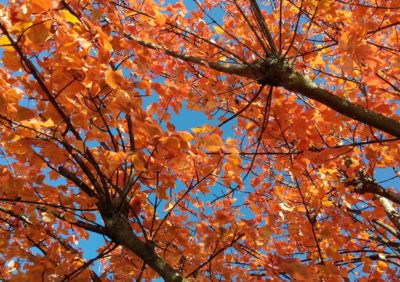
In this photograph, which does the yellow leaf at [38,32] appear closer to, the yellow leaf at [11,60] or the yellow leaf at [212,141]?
the yellow leaf at [11,60]

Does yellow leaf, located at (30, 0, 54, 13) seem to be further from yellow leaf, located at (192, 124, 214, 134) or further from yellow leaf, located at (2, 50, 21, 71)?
yellow leaf, located at (192, 124, 214, 134)

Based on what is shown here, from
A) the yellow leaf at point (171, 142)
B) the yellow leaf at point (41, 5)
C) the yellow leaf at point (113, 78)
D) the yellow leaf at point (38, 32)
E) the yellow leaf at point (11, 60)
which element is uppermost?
the yellow leaf at point (11, 60)

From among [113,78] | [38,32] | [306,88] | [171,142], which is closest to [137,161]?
[171,142]

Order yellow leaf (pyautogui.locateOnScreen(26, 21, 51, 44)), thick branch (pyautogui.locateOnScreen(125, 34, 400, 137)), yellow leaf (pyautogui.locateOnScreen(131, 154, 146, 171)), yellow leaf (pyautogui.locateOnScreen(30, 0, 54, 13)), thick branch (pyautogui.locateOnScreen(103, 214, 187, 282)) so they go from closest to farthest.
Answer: yellow leaf (pyautogui.locateOnScreen(30, 0, 54, 13)) < yellow leaf (pyautogui.locateOnScreen(26, 21, 51, 44)) < yellow leaf (pyautogui.locateOnScreen(131, 154, 146, 171)) < thick branch (pyautogui.locateOnScreen(125, 34, 400, 137)) < thick branch (pyautogui.locateOnScreen(103, 214, 187, 282))

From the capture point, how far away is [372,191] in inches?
170

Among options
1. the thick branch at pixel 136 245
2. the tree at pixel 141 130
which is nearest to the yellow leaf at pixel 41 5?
the tree at pixel 141 130

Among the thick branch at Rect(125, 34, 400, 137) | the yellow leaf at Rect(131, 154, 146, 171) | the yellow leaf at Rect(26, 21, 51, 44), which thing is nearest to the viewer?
the yellow leaf at Rect(26, 21, 51, 44)

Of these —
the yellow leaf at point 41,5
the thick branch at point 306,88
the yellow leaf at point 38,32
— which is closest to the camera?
the yellow leaf at point 41,5

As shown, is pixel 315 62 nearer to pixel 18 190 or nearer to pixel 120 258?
pixel 120 258

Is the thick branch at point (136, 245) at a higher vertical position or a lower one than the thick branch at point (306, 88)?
lower

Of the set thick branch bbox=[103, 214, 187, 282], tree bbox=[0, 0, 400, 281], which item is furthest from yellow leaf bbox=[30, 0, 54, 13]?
thick branch bbox=[103, 214, 187, 282]

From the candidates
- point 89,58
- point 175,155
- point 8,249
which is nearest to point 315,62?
point 175,155

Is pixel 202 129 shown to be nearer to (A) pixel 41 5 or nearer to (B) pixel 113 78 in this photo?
(B) pixel 113 78

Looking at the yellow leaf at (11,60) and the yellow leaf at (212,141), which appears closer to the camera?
the yellow leaf at (11,60)
